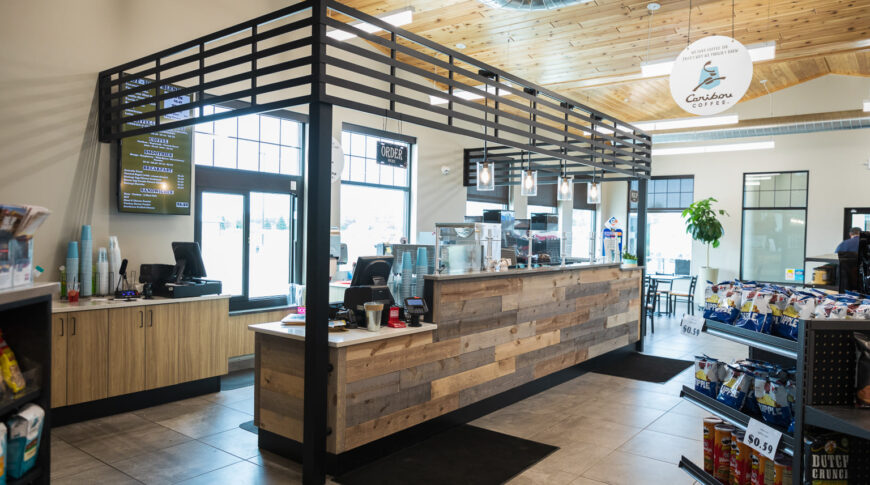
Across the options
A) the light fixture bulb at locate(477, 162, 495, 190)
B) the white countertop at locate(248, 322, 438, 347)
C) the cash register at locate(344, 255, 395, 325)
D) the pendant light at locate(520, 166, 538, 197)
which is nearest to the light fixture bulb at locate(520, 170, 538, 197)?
the pendant light at locate(520, 166, 538, 197)

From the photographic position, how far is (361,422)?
364cm

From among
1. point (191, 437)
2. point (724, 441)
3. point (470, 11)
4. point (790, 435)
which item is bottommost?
point (191, 437)

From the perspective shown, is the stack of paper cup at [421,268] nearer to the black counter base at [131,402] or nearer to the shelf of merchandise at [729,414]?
the shelf of merchandise at [729,414]

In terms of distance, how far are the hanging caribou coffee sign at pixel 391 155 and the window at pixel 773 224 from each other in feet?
27.9

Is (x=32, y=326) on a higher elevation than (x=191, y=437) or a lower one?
higher

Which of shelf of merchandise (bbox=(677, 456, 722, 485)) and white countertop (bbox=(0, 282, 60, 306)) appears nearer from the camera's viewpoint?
white countertop (bbox=(0, 282, 60, 306))

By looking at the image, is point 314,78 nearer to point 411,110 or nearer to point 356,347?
point 356,347

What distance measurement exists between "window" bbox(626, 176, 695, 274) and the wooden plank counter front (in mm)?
7594

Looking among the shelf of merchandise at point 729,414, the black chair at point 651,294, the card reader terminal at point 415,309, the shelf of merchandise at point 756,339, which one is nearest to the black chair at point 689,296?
the black chair at point 651,294

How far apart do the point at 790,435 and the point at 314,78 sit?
114 inches

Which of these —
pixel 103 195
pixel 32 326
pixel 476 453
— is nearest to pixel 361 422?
pixel 476 453

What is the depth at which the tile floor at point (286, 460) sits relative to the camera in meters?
3.53

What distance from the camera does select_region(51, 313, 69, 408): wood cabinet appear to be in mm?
4168

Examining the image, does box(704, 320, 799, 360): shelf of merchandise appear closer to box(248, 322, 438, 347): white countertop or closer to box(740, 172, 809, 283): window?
box(248, 322, 438, 347): white countertop
